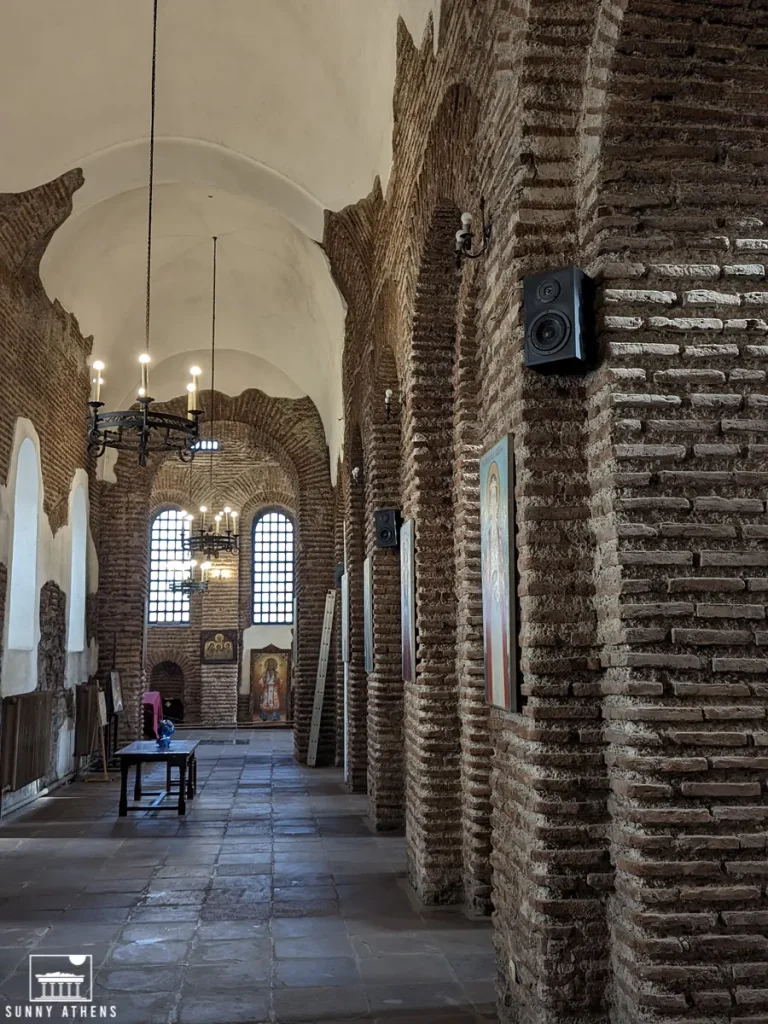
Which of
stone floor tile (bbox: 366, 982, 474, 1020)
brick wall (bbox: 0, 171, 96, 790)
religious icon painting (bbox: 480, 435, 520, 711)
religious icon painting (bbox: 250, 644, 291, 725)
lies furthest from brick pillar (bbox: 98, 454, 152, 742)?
religious icon painting (bbox: 480, 435, 520, 711)

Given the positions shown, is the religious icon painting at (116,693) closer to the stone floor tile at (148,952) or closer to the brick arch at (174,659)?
the stone floor tile at (148,952)

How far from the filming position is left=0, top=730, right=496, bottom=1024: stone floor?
434cm

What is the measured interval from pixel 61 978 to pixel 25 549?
6789 millimetres

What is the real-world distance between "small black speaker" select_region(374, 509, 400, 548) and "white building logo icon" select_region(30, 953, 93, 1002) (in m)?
4.03

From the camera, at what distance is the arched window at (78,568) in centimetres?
1295

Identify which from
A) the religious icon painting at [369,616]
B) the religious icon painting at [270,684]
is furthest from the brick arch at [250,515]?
the religious icon painting at [369,616]

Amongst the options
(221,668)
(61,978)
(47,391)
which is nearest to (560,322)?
(61,978)

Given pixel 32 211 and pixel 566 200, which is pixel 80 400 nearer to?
pixel 32 211

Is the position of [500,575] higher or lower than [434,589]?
lower

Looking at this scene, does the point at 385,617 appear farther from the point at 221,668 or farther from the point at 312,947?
the point at 221,668

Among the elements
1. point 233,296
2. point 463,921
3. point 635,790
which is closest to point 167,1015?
point 463,921

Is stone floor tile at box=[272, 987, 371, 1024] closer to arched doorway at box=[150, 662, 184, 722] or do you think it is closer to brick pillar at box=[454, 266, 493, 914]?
brick pillar at box=[454, 266, 493, 914]

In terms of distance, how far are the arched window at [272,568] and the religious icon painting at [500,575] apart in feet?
69.4

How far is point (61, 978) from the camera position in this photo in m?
4.64
